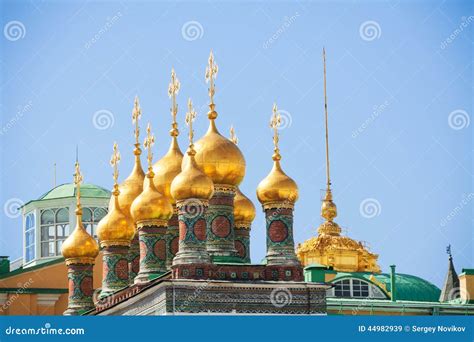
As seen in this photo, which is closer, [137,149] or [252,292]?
[252,292]

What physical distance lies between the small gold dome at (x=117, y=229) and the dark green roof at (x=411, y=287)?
21.9 ft

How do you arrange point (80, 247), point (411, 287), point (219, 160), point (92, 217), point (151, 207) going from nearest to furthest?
point (219, 160), point (151, 207), point (80, 247), point (411, 287), point (92, 217)

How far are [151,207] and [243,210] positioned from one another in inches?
88.2

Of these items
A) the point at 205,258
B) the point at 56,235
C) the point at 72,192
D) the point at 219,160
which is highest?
the point at 72,192

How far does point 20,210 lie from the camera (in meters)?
56.0

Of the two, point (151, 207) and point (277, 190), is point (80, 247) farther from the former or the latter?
point (277, 190)

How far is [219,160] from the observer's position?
131 ft

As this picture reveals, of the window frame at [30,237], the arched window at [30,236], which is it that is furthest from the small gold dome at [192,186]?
the arched window at [30,236]

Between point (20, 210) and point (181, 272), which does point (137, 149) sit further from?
point (20, 210)

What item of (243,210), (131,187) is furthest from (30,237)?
(243,210)

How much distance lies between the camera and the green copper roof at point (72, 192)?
54.5 m

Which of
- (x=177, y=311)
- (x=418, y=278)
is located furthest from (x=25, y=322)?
(x=418, y=278)

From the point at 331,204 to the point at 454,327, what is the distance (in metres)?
21.9

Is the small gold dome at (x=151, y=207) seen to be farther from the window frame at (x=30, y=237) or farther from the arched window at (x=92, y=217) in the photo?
the window frame at (x=30, y=237)
